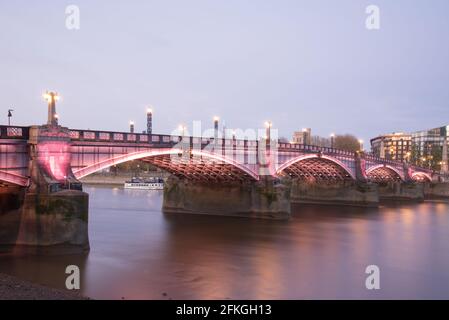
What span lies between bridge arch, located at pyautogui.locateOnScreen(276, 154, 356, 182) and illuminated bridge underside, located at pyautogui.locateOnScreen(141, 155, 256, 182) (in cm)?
1168

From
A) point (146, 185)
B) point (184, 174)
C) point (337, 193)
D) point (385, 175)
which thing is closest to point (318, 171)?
point (337, 193)

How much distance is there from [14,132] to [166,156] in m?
13.1

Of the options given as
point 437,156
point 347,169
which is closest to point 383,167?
point 347,169

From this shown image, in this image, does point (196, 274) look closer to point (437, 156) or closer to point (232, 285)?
point (232, 285)

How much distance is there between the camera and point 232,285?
19000mm

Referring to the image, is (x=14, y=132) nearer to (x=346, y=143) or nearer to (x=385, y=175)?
(x=385, y=175)

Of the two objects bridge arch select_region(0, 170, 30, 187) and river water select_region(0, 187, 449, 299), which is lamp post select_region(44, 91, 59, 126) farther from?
river water select_region(0, 187, 449, 299)

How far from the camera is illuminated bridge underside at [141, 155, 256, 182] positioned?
35938mm

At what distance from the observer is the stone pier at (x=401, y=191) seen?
71.9 meters

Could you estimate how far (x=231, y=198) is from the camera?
41.3m

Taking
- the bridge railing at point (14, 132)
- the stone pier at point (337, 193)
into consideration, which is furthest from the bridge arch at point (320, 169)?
the bridge railing at point (14, 132)

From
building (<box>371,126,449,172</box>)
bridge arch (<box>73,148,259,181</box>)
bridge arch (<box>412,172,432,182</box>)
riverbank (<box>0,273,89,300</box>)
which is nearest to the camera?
riverbank (<box>0,273,89,300</box>)

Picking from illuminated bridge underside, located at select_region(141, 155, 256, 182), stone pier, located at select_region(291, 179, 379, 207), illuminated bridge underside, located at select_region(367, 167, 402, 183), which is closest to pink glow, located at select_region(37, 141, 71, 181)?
illuminated bridge underside, located at select_region(141, 155, 256, 182)
